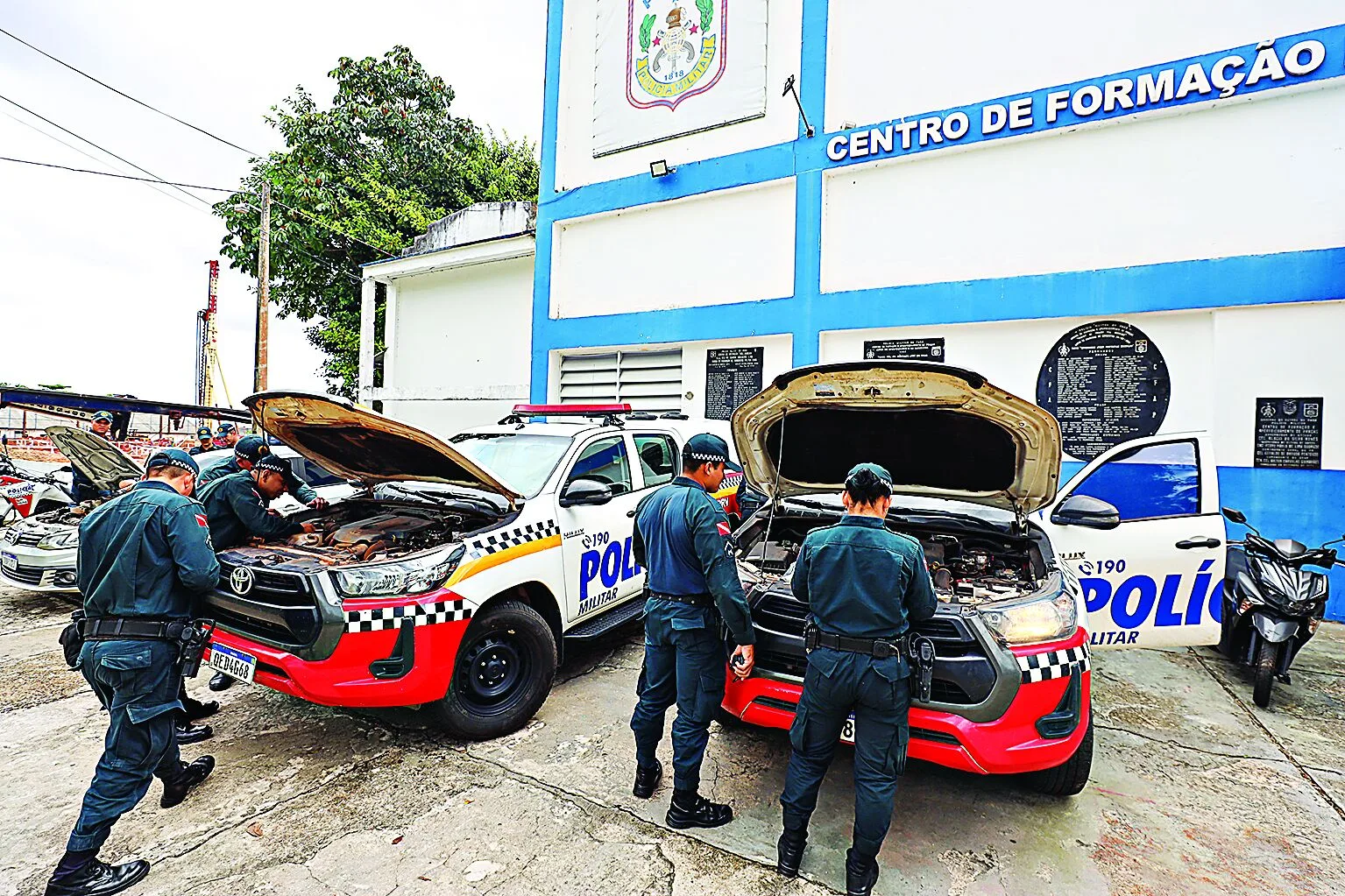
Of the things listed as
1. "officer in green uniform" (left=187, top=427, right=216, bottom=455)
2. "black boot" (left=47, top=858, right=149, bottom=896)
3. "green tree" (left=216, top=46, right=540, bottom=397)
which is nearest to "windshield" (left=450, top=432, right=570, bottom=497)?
"black boot" (left=47, top=858, right=149, bottom=896)

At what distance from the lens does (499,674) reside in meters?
3.73

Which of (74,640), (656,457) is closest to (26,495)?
(74,640)

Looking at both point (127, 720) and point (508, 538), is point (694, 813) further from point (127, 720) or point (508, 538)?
point (127, 720)

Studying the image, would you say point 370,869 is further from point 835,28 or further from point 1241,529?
point 835,28

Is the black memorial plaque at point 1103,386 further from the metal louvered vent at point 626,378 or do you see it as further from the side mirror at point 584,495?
the side mirror at point 584,495

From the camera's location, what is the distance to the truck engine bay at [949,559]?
325cm

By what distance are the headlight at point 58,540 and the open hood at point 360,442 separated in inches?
119

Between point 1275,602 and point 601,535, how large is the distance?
4.35 m

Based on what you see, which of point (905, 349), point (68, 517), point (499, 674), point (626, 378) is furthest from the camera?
point (626, 378)

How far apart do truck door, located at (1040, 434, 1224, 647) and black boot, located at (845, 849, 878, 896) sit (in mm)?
2537

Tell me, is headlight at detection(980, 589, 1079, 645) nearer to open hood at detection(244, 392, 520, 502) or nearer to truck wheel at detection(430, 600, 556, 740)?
truck wheel at detection(430, 600, 556, 740)

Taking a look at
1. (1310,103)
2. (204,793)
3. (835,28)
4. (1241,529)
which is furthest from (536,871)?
(835,28)

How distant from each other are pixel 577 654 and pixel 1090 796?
3.35 m

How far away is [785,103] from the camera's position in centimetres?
888
